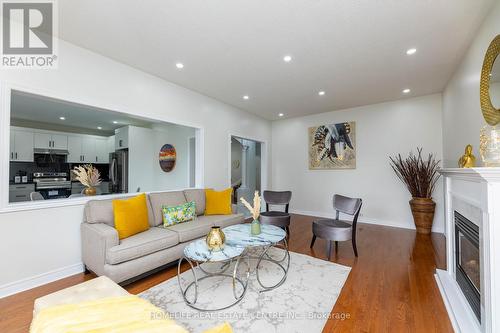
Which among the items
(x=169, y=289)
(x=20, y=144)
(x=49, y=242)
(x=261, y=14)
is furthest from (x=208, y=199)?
(x=20, y=144)

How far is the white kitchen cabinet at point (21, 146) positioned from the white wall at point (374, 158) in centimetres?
650

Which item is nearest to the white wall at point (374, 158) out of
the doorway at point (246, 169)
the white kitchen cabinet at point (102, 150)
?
the doorway at point (246, 169)

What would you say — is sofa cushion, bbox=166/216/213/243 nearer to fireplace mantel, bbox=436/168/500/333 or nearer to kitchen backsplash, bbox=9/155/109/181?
fireplace mantel, bbox=436/168/500/333

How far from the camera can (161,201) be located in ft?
10.3

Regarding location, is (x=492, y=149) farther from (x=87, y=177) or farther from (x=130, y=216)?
(x=87, y=177)

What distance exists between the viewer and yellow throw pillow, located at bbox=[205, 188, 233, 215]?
12.1 feet

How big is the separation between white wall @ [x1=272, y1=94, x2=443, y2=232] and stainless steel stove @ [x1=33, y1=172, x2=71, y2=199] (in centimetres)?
607

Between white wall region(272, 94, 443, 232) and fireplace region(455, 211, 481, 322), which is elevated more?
white wall region(272, 94, 443, 232)

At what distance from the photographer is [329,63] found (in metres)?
2.96

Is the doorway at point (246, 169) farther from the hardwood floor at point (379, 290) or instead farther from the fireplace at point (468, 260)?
the fireplace at point (468, 260)

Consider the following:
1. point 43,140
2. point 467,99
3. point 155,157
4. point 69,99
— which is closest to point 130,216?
point 69,99

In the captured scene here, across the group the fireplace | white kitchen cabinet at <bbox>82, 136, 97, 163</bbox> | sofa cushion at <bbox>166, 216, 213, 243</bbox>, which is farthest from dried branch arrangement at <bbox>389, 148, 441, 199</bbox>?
white kitchen cabinet at <bbox>82, 136, 97, 163</bbox>

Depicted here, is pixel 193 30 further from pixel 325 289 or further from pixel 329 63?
pixel 325 289

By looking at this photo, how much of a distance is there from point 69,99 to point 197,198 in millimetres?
2171
